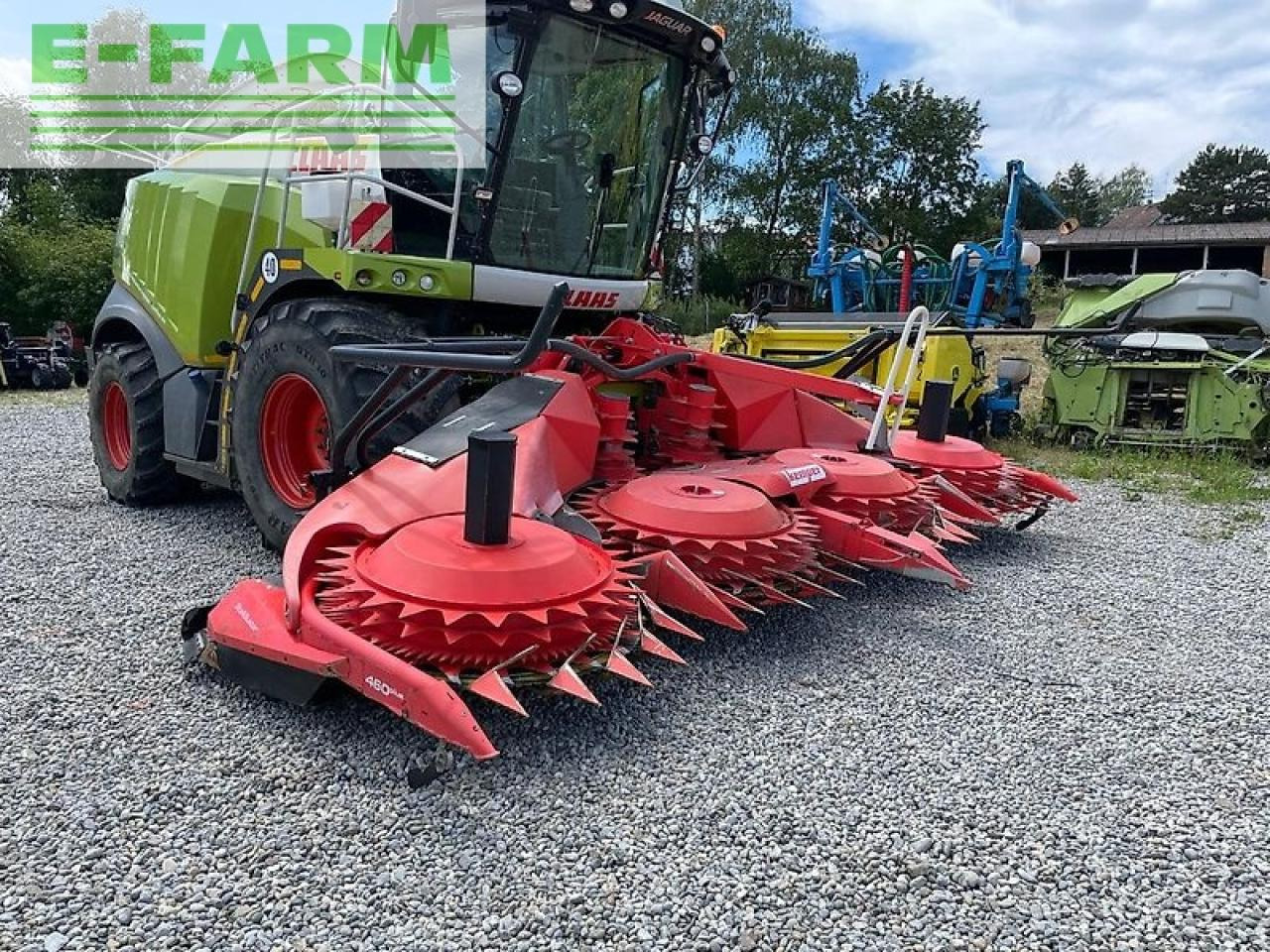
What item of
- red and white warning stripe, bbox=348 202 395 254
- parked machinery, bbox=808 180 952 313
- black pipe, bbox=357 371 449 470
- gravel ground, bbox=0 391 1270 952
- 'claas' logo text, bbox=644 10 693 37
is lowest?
gravel ground, bbox=0 391 1270 952

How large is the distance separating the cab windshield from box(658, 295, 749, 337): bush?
17430 mm

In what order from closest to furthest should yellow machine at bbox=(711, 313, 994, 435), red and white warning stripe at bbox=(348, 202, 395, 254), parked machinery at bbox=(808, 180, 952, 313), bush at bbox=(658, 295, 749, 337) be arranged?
red and white warning stripe at bbox=(348, 202, 395, 254), yellow machine at bbox=(711, 313, 994, 435), parked machinery at bbox=(808, 180, 952, 313), bush at bbox=(658, 295, 749, 337)

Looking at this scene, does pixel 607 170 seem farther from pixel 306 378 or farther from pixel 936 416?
pixel 936 416

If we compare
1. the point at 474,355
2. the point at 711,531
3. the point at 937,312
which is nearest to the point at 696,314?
the point at 937,312

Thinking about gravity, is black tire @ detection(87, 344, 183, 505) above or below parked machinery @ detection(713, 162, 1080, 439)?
below

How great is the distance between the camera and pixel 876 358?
7.39 m

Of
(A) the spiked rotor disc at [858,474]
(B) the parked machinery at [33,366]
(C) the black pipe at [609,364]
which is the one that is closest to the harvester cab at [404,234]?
(C) the black pipe at [609,364]

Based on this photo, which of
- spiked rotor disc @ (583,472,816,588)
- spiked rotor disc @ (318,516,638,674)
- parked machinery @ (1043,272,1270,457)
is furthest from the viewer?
parked machinery @ (1043,272,1270,457)

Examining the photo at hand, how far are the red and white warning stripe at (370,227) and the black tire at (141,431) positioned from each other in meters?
1.84

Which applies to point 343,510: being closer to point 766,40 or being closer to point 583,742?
point 583,742

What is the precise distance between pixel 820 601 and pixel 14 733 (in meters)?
2.55

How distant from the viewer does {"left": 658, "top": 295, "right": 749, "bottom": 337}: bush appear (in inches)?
890

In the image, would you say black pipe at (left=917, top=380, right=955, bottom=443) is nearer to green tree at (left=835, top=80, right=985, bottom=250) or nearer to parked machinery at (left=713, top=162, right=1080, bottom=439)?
parked machinery at (left=713, top=162, right=1080, bottom=439)

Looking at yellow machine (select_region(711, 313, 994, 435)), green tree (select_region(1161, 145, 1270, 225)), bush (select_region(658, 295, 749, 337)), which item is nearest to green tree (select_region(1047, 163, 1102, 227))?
green tree (select_region(1161, 145, 1270, 225))
